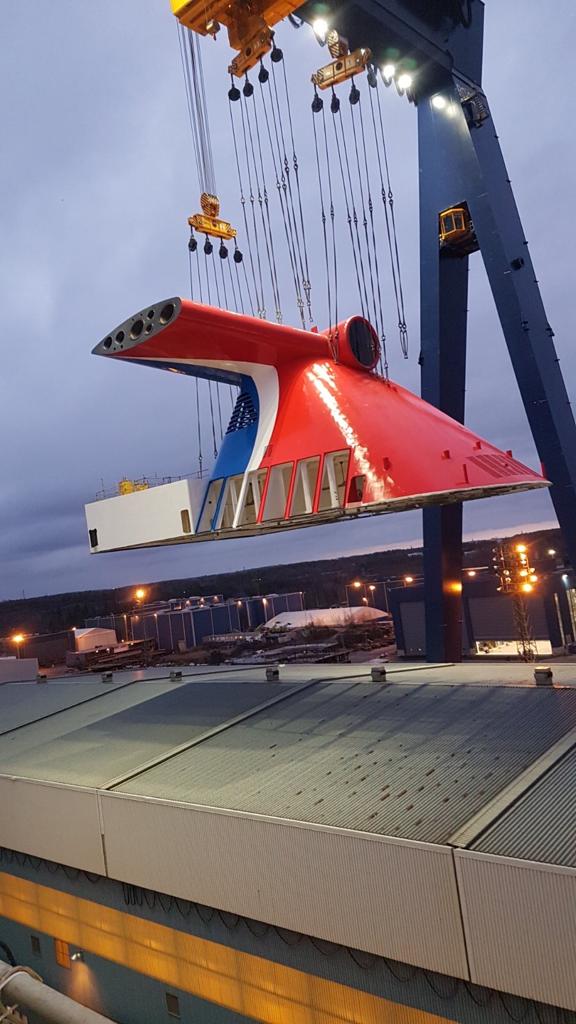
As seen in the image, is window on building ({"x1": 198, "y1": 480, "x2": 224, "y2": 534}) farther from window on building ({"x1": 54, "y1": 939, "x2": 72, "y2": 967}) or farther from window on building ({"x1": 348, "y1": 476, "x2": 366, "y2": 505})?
window on building ({"x1": 54, "y1": 939, "x2": 72, "y2": 967})

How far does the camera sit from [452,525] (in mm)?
19641

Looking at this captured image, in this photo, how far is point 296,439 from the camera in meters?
11.5

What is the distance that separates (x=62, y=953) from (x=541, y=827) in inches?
365

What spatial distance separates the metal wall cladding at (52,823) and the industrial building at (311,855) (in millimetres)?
36

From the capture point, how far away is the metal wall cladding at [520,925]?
20.0 ft

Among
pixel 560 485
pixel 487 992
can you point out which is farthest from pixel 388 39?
pixel 487 992

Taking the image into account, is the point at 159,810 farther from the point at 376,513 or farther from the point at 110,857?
the point at 376,513

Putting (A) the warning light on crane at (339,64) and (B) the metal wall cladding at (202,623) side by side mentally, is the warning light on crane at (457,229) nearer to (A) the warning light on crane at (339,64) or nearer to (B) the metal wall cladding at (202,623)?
(A) the warning light on crane at (339,64)

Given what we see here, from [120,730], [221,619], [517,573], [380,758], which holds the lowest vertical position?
[380,758]

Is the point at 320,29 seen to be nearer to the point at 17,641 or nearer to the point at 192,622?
the point at 192,622

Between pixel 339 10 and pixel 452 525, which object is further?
pixel 452 525

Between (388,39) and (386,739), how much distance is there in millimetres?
17343

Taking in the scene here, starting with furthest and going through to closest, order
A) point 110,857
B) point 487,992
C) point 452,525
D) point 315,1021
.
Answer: point 452,525
point 110,857
point 315,1021
point 487,992

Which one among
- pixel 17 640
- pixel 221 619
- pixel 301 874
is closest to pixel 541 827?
pixel 301 874
